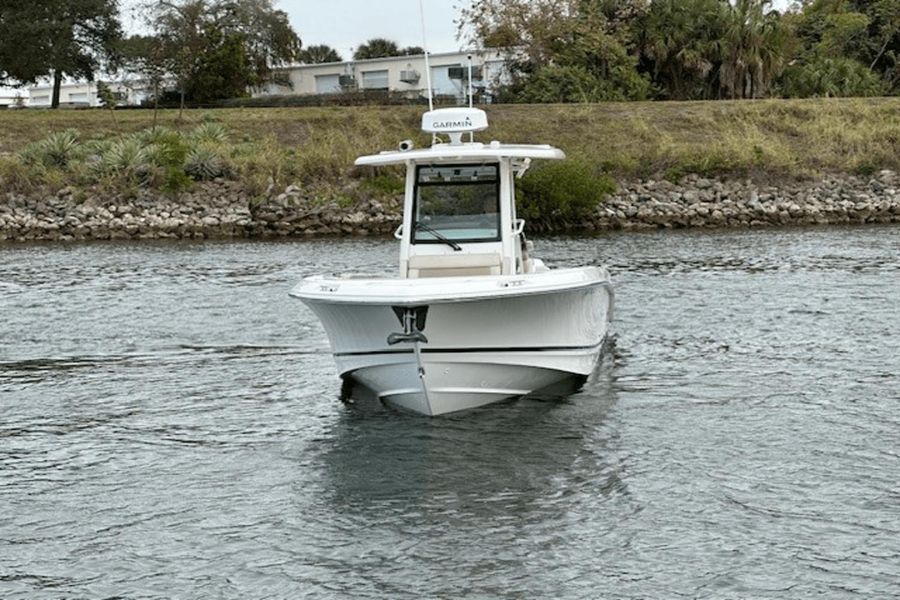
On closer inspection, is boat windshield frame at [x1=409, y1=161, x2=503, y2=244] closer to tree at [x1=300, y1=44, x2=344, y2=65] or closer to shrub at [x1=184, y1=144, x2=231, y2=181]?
shrub at [x1=184, y1=144, x2=231, y2=181]

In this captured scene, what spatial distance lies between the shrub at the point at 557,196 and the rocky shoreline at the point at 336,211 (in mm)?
424

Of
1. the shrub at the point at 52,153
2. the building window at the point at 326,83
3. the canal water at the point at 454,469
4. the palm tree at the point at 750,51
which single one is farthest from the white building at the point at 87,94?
the canal water at the point at 454,469

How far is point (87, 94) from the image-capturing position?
8919 cm

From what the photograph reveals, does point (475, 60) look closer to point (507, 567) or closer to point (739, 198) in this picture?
point (739, 198)

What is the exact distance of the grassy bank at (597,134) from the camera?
47.5 metres

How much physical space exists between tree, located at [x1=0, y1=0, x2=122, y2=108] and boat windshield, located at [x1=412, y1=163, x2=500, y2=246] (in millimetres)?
52442

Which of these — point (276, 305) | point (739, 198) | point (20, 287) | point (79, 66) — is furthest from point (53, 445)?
point (79, 66)

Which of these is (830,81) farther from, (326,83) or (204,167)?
(204,167)

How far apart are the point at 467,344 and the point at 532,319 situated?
77 cm

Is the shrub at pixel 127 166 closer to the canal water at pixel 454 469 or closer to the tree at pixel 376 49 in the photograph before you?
the canal water at pixel 454 469

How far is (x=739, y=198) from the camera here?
148ft

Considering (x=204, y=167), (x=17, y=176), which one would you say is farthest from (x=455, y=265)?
(x=17, y=176)

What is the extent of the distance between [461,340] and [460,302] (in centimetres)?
55

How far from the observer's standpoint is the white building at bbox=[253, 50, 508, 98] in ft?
217
